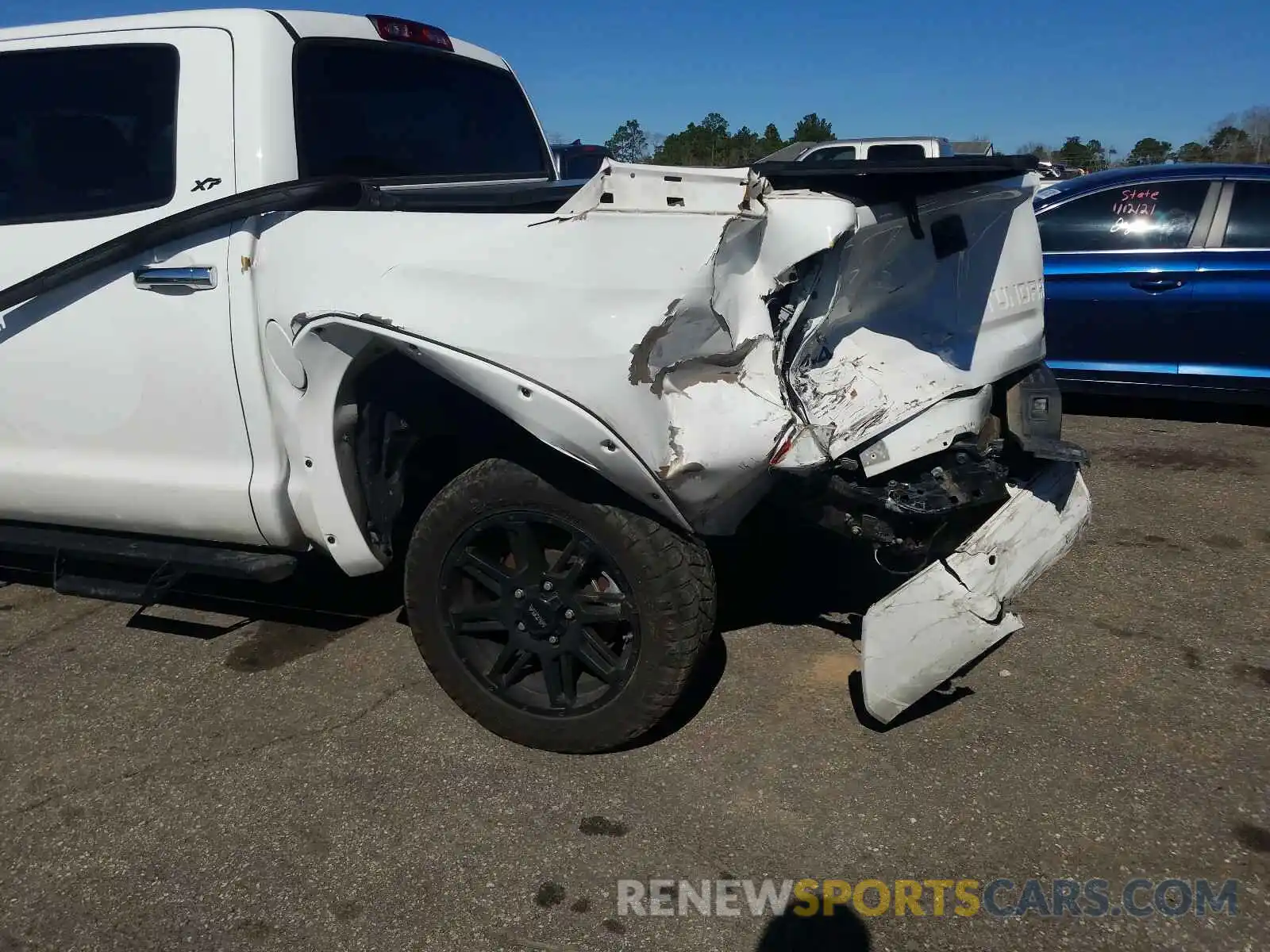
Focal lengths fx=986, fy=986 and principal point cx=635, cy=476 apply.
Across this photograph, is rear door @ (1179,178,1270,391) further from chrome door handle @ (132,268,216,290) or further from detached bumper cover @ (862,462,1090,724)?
chrome door handle @ (132,268,216,290)

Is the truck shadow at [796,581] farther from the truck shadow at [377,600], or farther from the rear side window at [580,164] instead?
the rear side window at [580,164]

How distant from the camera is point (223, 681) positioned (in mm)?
3396

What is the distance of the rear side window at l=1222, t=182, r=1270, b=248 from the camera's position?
225 inches

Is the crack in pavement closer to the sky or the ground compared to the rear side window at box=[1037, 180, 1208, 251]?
closer to the ground

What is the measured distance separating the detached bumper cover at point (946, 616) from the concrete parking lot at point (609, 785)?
30 cm

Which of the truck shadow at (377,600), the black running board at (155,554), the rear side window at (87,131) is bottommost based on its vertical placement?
the truck shadow at (377,600)

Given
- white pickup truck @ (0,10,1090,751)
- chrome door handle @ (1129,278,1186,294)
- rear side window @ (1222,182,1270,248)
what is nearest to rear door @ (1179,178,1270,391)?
rear side window @ (1222,182,1270,248)

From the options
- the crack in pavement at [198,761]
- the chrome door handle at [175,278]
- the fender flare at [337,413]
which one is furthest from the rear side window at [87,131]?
the crack in pavement at [198,761]

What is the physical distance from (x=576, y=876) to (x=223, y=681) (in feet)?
5.32

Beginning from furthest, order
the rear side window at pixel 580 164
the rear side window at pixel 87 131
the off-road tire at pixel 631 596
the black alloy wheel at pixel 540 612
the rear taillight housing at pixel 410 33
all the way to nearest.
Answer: the rear side window at pixel 580 164
the rear taillight housing at pixel 410 33
the rear side window at pixel 87 131
the black alloy wheel at pixel 540 612
the off-road tire at pixel 631 596

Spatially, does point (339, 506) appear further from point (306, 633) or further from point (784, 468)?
point (784, 468)

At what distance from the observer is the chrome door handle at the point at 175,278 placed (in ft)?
9.35

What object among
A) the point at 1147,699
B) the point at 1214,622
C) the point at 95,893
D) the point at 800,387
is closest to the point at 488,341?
the point at 800,387

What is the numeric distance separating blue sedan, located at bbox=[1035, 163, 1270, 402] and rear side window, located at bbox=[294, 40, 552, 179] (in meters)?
3.56
